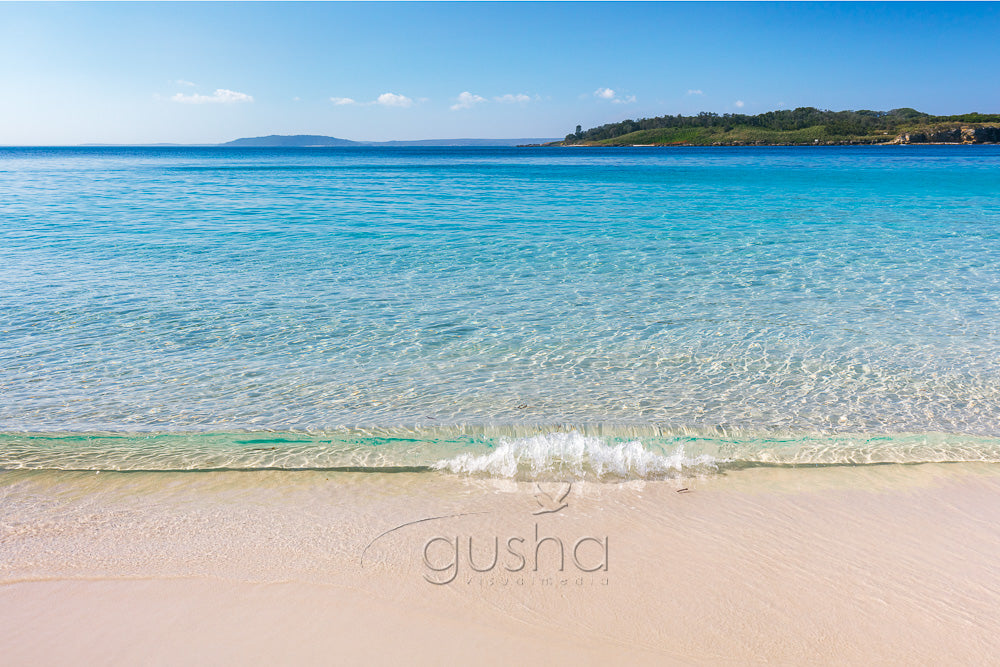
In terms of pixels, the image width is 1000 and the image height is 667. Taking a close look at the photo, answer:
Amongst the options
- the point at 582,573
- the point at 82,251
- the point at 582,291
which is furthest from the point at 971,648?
the point at 82,251

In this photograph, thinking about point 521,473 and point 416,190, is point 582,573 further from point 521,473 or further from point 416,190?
point 416,190

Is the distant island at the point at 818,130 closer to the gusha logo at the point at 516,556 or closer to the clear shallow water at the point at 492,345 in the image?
the clear shallow water at the point at 492,345

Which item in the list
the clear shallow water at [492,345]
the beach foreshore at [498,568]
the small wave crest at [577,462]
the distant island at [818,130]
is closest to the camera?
the beach foreshore at [498,568]

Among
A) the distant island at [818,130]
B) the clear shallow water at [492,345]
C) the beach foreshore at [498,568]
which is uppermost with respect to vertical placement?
the distant island at [818,130]

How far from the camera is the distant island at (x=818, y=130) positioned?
132875 millimetres

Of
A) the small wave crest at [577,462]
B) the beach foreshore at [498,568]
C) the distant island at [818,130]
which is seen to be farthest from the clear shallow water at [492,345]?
Result: the distant island at [818,130]

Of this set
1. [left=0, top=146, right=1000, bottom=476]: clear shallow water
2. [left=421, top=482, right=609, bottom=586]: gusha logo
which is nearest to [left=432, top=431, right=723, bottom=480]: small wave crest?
[left=0, top=146, right=1000, bottom=476]: clear shallow water

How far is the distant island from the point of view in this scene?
13288 cm

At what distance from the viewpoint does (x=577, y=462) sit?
462 cm

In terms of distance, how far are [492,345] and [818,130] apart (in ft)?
564

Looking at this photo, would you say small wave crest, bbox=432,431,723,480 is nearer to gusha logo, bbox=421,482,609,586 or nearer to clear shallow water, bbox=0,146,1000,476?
clear shallow water, bbox=0,146,1000,476

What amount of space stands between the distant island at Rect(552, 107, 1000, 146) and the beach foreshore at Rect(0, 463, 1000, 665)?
160 metres

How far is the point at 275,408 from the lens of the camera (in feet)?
18.5

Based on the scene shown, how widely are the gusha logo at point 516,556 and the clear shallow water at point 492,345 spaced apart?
3.71ft
